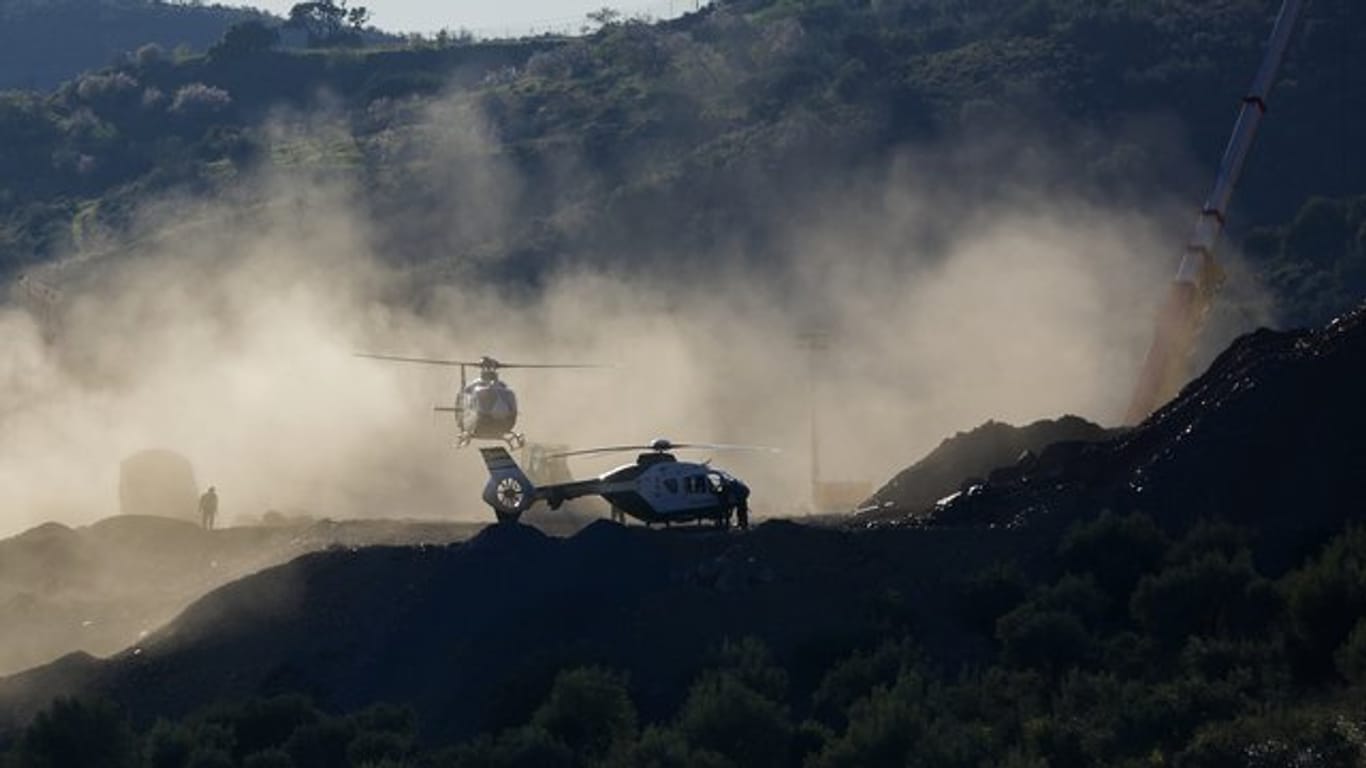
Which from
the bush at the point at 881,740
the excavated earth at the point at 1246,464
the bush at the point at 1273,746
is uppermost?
the excavated earth at the point at 1246,464

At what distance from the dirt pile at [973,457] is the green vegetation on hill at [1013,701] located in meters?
16.4

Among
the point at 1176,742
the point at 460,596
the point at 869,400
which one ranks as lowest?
the point at 1176,742

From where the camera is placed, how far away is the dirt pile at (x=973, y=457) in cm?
8994

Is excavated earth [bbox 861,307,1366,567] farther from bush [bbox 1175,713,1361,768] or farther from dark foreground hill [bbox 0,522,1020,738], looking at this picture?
bush [bbox 1175,713,1361,768]

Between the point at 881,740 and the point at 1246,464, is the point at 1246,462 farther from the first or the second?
the point at 881,740

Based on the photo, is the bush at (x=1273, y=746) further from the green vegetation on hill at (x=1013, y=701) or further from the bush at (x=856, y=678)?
the bush at (x=856, y=678)

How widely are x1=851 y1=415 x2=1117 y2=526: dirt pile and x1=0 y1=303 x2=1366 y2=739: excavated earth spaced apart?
34.5 ft

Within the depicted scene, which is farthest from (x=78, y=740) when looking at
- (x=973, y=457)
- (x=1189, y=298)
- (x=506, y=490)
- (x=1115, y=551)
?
(x=1189, y=298)

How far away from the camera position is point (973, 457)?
300ft

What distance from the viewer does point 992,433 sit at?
92.6m

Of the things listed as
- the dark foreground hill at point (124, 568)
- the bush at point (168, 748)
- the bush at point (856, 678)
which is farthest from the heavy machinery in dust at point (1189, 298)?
the bush at point (168, 748)

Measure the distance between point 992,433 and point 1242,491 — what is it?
18.4 m

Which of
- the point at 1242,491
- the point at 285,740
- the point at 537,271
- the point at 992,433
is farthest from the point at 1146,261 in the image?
the point at 285,740

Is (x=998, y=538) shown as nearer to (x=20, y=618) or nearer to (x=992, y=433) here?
(x=992, y=433)
